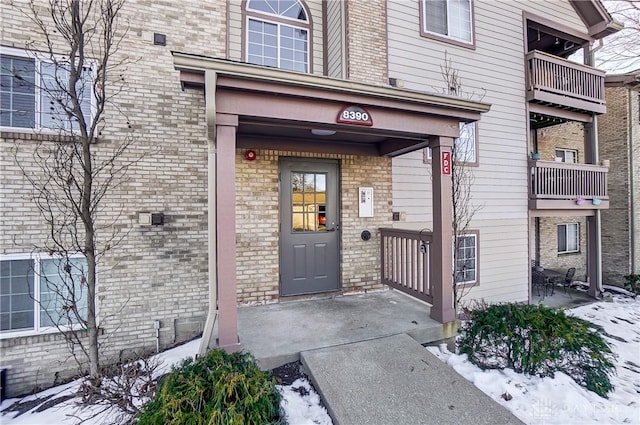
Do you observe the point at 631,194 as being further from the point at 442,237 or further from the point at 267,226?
the point at 267,226

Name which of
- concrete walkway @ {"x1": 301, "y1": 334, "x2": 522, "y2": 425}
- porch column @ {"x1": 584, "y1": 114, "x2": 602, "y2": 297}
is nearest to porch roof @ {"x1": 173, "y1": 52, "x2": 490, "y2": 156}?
concrete walkway @ {"x1": 301, "y1": 334, "x2": 522, "y2": 425}

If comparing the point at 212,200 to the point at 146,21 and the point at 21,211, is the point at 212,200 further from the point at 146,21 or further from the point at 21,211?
the point at 146,21

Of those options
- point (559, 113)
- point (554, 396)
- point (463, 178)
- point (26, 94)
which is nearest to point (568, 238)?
point (559, 113)

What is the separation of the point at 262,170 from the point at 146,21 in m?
2.84

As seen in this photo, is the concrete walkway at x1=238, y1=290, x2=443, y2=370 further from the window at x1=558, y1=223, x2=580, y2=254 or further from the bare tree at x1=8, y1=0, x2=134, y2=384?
the window at x1=558, y1=223, x2=580, y2=254

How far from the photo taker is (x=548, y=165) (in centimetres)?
709

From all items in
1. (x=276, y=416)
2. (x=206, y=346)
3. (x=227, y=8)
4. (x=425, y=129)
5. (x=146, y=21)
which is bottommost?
(x=276, y=416)

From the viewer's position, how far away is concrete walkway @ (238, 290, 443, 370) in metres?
3.29

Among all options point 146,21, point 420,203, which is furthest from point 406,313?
point 146,21

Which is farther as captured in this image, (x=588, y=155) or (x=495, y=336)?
(x=588, y=155)

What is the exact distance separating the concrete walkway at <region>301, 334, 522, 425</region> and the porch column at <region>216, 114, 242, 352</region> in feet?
2.75

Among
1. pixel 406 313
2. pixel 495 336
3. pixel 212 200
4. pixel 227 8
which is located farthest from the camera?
pixel 227 8

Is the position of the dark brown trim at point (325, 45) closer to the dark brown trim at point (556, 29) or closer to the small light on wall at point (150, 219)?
the small light on wall at point (150, 219)

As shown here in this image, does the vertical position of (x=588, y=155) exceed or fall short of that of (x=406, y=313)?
it exceeds it
